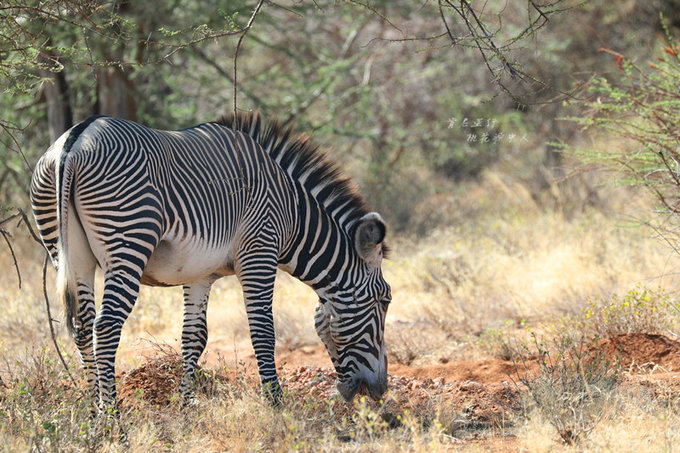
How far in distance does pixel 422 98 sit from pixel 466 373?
41.5 feet

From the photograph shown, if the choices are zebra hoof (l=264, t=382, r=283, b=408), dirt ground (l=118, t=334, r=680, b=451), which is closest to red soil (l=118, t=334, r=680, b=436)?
dirt ground (l=118, t=334, r=680, b=451)

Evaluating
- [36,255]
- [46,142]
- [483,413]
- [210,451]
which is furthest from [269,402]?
[46,142]

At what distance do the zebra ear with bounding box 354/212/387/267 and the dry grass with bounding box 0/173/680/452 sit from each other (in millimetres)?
1241

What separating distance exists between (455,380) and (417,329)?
1799 millimetres

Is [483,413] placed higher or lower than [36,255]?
lower

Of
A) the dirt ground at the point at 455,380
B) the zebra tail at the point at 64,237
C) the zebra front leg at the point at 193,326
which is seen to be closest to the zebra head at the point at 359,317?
the dirt ground at the point at 455,380

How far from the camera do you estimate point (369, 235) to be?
5.63m

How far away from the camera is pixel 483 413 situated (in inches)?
205

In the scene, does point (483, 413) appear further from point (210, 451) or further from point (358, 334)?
point (210, 451)

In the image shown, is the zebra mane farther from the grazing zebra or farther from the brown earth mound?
the brown earth mound

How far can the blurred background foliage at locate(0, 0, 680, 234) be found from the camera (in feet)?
35.8

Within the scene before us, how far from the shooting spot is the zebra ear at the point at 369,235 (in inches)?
222

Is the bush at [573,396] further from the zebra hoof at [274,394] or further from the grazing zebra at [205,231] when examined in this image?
the zebra hoof at [274,394]

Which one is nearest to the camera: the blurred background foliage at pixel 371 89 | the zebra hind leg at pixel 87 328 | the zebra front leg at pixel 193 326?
the zebra hind leg at pixel 87 328
